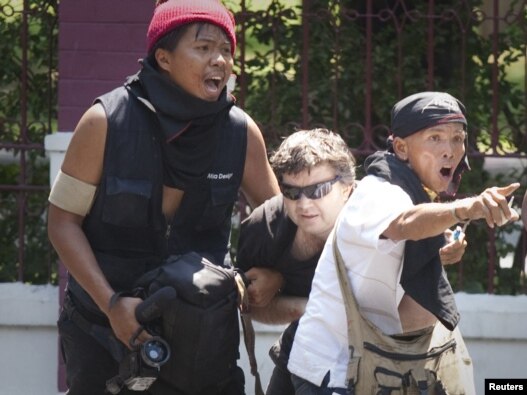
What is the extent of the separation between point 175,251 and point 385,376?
860 mm

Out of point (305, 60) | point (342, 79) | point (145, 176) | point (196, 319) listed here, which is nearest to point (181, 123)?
point (145, 176)

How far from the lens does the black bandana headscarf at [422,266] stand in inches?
139

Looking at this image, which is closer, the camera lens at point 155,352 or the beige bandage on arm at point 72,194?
the camera lens at point 155,352

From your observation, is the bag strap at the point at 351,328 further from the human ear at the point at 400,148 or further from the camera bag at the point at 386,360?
the human ear at the point at 400,148

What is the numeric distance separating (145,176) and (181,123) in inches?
7.7

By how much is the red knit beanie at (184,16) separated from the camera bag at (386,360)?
0.84 meters

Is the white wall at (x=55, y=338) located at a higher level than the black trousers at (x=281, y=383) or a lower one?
lower

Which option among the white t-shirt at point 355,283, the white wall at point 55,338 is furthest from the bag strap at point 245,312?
the white wall at point 55,338

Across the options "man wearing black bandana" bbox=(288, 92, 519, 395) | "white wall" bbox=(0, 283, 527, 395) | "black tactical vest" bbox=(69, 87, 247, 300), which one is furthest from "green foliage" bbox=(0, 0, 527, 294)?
"man wearing black bandana" bbox=(288, 92, 519, 395)

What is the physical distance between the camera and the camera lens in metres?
3.77

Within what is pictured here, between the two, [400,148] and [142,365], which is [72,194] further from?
[400,148]

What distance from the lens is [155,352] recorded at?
3773mm

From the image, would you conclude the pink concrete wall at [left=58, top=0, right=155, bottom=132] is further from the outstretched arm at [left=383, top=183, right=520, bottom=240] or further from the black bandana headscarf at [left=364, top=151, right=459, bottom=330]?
the outstretched arm at [left=383, top=183, right=520, bottom=240]

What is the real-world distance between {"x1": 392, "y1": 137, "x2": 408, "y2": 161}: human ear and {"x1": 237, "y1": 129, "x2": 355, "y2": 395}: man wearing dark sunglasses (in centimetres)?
26
